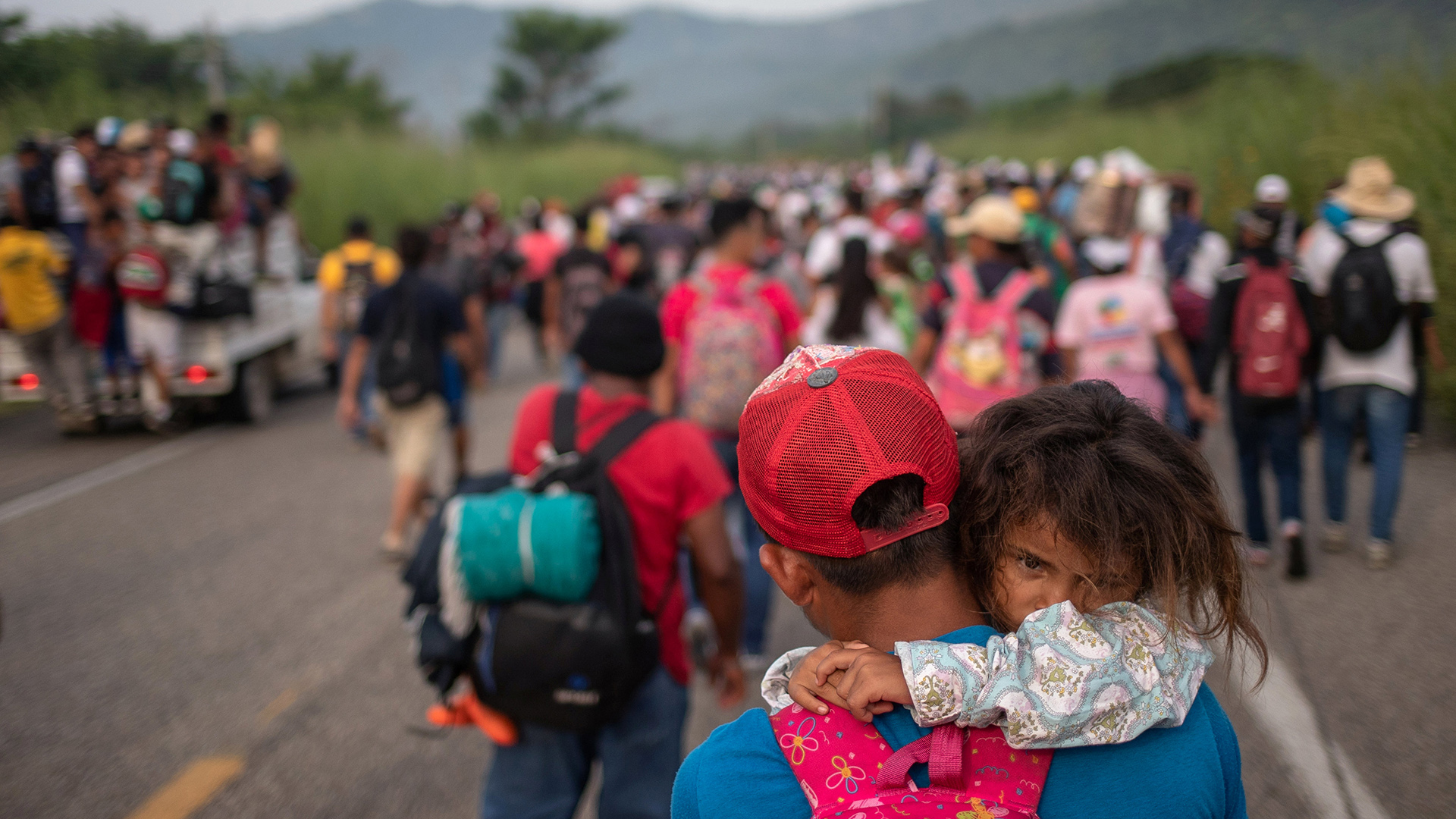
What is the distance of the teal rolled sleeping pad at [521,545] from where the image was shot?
2.39 metres

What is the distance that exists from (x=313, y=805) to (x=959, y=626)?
3.17m

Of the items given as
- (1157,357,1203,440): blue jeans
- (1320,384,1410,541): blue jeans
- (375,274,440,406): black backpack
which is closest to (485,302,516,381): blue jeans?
(375,274,440,406): black backpack

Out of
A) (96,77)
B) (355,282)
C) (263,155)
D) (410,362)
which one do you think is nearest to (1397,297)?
(410,362)

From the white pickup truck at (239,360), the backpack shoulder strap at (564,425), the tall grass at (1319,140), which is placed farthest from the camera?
the white pickup truck at (239,360)

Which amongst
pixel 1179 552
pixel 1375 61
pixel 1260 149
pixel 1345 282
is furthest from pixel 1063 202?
pixel 1179 552

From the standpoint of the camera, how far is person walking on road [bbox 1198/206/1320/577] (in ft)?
17.8

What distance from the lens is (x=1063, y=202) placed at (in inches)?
529

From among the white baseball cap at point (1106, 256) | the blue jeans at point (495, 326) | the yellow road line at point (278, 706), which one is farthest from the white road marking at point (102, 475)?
the white baseball cap at point (1106, 256)

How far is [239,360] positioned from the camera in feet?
34.5

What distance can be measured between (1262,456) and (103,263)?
9446mm

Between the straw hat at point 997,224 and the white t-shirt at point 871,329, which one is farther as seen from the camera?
the white t-shirt at point 871,329

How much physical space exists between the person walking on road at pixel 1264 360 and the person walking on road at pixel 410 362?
15.0 ft

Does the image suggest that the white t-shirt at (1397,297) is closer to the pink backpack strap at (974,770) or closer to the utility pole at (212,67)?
the pink backpack strap at (974,770)

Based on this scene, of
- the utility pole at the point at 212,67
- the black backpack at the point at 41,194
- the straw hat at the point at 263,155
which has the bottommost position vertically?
the black backpack at the point at 41,194
